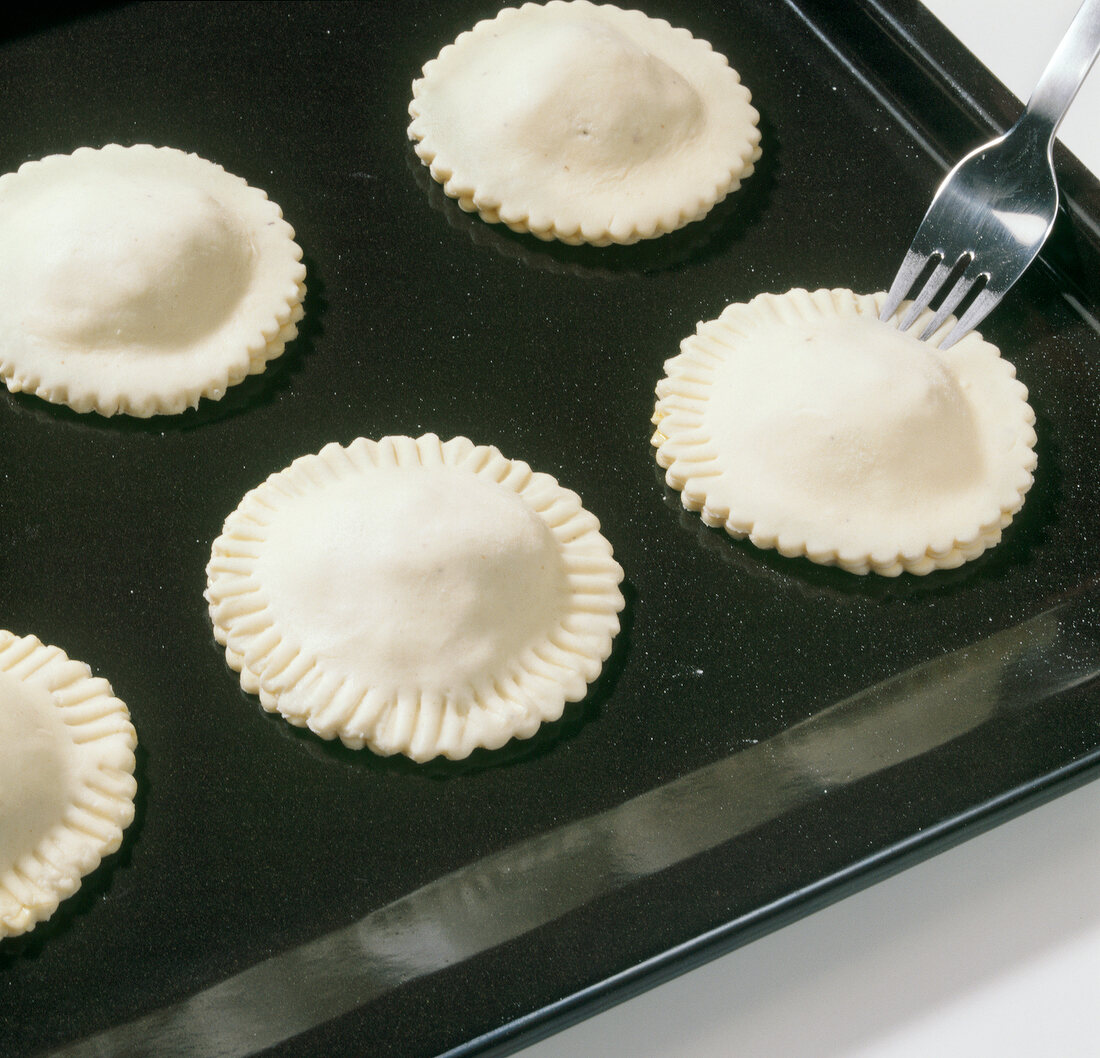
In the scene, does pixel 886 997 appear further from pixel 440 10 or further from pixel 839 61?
pixel 440 10

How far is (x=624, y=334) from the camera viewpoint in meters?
1.84

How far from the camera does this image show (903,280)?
180cm

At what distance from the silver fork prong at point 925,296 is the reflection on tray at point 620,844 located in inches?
16.8

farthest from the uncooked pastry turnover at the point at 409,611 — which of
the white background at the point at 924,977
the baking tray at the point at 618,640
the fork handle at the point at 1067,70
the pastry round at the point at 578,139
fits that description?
the fork handle at the point at 1067,70

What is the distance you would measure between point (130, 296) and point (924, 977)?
→ 1.29m

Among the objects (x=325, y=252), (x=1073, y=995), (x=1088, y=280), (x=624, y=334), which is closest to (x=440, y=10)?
(x=325, y=252)

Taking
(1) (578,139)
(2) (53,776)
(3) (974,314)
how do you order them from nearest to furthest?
(2) (53,776), (3) (974,314), (1) (578,139)

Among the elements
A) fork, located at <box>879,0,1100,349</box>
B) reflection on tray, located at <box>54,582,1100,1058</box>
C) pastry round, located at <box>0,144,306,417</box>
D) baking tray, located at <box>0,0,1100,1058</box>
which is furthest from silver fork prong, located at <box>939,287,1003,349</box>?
pastry round, located at <box>0,144,306,417</box>

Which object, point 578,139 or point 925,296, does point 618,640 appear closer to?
point 925,296

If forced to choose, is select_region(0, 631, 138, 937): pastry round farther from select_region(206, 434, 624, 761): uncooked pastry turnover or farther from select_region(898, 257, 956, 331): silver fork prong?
select_region(898, 257, 956, 331): silver fork prong

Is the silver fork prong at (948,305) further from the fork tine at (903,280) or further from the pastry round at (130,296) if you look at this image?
the pastry round at (130,296)

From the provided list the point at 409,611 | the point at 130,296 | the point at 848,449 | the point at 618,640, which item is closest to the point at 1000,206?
the point at 848,449

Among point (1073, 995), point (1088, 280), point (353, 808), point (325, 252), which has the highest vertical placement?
point (1088, 280)

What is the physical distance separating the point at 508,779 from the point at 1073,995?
734 millimetres
